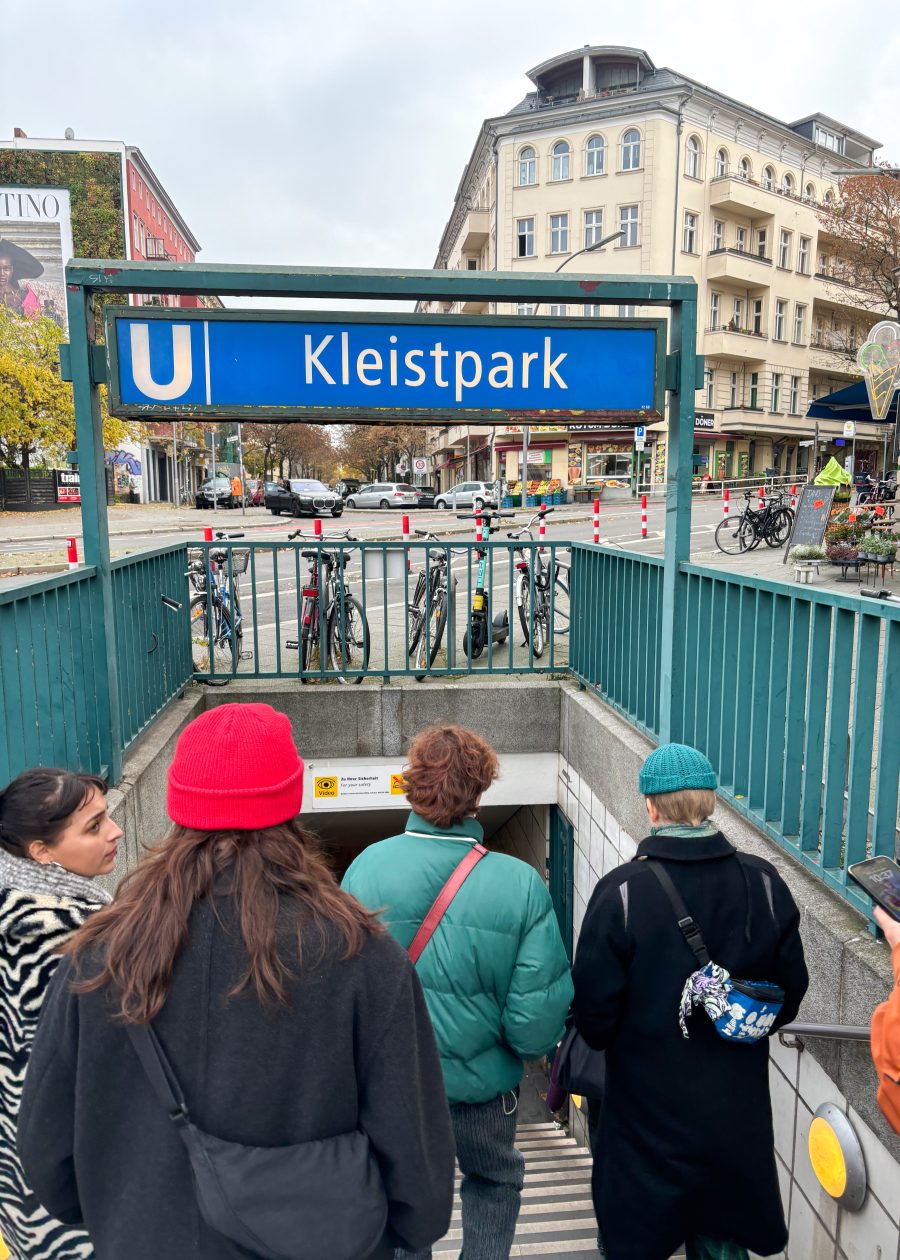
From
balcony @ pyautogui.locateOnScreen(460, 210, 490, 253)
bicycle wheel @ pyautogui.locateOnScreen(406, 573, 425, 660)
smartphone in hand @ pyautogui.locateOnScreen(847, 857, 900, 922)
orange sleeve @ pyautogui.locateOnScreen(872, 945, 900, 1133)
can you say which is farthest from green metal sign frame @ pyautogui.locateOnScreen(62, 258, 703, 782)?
balcony @ pyautogui.locateOnScreen(460, 210, 490, 253)

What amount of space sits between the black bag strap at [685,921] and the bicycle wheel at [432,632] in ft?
14.4

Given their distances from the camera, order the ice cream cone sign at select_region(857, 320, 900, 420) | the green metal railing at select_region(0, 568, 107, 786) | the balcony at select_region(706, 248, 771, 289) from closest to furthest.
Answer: the green metal railing at select_region(0, 568, 107, 786) → the ice cream cone sign at select_region(857, 320, 900, 420) → the balcony at select_region(706, 248, 771, 289)

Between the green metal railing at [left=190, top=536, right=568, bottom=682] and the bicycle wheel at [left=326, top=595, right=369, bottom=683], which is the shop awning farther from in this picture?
the bicycle wheel at [left=326, top=595, right=369, bottom=683]

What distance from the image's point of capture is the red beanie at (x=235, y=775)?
1413 mm

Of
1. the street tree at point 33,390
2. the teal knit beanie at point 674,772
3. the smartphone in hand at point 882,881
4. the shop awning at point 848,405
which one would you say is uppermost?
the street tree at point 33,390

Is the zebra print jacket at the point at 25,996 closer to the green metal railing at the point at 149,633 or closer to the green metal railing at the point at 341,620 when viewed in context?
the green metal railing at the point at 149,633

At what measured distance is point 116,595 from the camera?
4516 millimetres

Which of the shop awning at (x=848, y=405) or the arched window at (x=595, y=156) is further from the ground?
the arched window at (x=595, y=156)

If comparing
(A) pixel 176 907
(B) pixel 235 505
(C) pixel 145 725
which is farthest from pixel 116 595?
(B) pixel 235 505

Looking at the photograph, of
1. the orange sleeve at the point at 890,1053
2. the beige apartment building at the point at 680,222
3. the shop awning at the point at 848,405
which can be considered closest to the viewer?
the orange sleeve at the point at 890,1053

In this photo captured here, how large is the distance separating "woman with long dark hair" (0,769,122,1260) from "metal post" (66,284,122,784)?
2115 millimetres

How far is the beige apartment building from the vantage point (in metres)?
40.2

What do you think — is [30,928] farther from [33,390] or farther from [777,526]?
[33,390]

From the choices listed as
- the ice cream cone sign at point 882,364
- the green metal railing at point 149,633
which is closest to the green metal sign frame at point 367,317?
the green metal railing at point 149,633
